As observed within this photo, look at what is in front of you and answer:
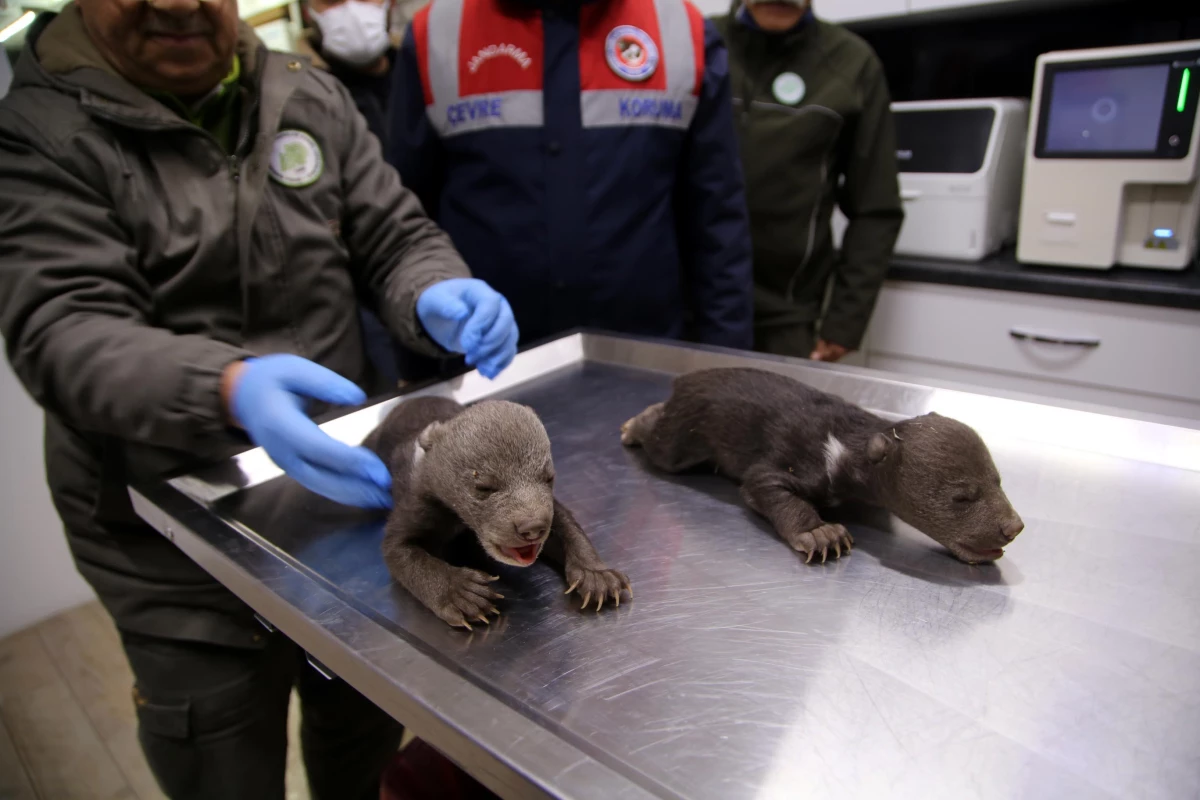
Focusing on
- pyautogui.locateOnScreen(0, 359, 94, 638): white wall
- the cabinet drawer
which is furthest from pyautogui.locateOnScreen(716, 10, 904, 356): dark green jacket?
pyautogui.locateOnScreen(0, 359, 94, 638): white wall

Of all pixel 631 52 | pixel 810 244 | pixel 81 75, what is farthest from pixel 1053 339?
pixel 81 75

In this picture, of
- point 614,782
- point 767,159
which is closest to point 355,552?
point 614,782

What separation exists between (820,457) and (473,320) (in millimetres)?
563

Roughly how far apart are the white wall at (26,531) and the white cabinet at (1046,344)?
256 centimetres

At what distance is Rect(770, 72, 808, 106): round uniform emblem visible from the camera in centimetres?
201

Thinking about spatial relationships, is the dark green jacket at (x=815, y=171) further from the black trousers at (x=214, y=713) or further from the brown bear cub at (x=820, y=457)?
the black trousers at (x=214, y=713)

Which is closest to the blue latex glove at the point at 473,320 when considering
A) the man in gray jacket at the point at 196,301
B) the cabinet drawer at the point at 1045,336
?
the man in gray jacket at the point at 196,301

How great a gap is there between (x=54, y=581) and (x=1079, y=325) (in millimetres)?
3131

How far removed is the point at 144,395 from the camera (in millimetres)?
941

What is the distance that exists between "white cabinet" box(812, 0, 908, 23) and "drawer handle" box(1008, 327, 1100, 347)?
1032mm

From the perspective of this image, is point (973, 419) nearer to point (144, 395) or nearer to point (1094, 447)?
point (1094, 447)

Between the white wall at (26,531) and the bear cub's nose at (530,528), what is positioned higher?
the bear cub's nose at (530,528)

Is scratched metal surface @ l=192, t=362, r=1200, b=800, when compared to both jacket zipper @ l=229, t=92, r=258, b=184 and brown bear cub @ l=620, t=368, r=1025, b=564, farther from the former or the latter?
jacket zipper @ l=229, t=92, r=258, b=184

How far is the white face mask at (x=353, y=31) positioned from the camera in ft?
8.29
